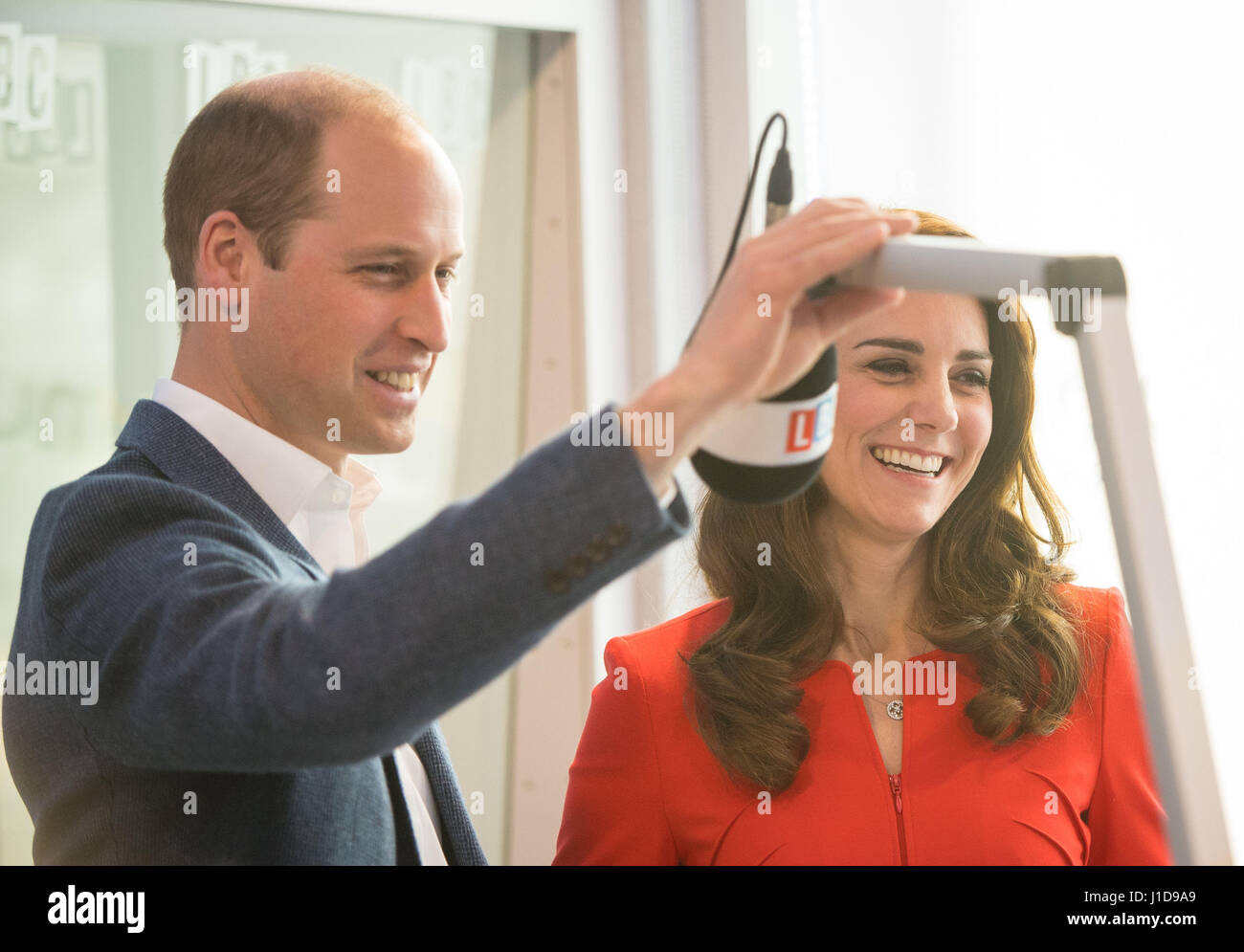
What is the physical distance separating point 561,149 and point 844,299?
2015mm

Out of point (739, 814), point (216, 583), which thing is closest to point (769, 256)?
point (216, 583)

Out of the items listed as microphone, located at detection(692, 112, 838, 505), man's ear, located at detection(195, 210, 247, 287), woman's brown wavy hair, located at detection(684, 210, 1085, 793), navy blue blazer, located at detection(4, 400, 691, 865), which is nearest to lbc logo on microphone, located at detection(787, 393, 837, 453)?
microphone, located at detection(692, 112, 838, 505)

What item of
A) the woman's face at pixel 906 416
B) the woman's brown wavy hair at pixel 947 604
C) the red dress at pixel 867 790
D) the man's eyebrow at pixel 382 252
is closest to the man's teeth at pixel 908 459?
the woman's face at pixel 906 416

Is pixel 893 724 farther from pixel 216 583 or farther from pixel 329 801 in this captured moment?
pixel 216 583

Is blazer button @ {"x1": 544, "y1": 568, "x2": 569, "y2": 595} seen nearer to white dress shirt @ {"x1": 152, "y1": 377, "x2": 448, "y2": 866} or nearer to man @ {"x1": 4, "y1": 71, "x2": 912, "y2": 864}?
man @ {"x1": 4, "y1": 71, "x2": 912, "y2": 864}

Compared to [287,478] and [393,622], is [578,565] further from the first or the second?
[287,478]

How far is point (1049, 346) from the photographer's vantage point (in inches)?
79.0

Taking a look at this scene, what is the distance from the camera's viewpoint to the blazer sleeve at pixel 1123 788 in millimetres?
1378

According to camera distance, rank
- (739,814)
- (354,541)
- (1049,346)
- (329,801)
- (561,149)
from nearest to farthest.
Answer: (329,801) < (354,541) < (739,814) < (1049,346) < (561,149)

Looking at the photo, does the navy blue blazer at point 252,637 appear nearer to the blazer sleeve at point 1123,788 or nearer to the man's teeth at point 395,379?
the man's teeth at point 395,379

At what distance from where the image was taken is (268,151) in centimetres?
93

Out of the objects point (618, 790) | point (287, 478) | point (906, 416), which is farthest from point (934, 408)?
point (287, 478)

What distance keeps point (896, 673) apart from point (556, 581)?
943mm
